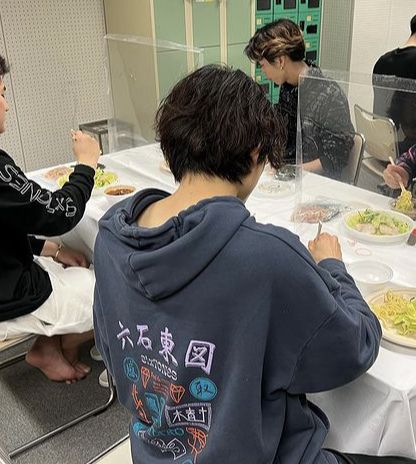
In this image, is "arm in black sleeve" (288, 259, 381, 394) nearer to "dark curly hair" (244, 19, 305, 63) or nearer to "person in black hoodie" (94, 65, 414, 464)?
"person in black hoodie" (94, 65, 414, 464)

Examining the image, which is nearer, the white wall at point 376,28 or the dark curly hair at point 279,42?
the dark curly hair at point 279,42

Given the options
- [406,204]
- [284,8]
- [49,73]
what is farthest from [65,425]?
[284,8]

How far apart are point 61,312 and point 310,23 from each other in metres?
3.23

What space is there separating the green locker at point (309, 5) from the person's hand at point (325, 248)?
3.21 meters

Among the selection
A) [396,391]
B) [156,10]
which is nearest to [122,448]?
[396,391]

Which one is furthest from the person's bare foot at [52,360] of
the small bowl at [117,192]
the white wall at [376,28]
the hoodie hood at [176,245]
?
the white wall at [376,28]

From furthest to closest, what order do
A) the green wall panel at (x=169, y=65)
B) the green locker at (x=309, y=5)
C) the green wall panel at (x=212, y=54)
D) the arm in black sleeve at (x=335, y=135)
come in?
the green locker at (x=309, y=5)
the green wall panel at (x=212, y=54)
the green wall panel at (x=169, y=65)
the arm in black sleeve at (x=335, y=135)

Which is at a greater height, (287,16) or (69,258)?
(287,16)

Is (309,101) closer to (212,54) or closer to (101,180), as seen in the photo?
(101,180)

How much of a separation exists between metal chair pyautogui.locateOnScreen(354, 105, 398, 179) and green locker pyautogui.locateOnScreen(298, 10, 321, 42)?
2226mm

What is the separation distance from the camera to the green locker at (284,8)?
11.9ft

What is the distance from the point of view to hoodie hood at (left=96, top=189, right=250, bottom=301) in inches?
27.9

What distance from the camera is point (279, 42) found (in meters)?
2.12

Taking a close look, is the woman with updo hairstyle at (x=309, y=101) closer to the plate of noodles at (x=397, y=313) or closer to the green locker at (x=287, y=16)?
the plate of noodles at (x=397, y=313)
